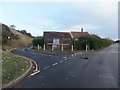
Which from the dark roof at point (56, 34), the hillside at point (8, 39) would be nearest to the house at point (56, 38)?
the dark roof at point (56, 34)

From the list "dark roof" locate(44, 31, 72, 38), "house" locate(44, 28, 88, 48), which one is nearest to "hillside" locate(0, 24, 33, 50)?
"house" locate(44, 28, 88, 48)

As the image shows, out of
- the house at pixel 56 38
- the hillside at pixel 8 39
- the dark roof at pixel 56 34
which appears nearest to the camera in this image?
the hillside at pixel 8 39

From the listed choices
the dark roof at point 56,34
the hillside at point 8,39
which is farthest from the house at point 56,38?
the hillside at point 8,39

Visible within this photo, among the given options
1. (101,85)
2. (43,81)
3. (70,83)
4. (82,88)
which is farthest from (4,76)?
(101,85)

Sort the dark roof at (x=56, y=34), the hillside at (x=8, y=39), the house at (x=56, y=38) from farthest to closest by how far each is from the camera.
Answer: the dark roof at (x=56, y=34) → the house at (x=56, y=38) → the hillside at (x=8, y=39)

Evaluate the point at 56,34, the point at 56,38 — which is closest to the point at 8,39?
the point at 56,34

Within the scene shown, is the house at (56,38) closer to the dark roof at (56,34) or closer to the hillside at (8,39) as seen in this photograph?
the dark roof at (56,34)

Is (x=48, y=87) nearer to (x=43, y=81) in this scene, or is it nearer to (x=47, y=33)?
(x=43, y=81)

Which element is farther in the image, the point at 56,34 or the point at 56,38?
the point at 56,34

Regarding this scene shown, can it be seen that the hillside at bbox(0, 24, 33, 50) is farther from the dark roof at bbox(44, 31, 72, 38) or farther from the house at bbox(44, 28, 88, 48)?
the dark roof at bbox(44, 31, 72, 38)

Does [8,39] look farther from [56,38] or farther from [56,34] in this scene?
[56,38]

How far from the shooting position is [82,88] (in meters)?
5.70

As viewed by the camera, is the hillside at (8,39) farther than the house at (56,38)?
No

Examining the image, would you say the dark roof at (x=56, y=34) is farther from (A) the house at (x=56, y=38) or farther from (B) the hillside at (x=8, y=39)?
(B) the hillside at (x=8, y=39)
